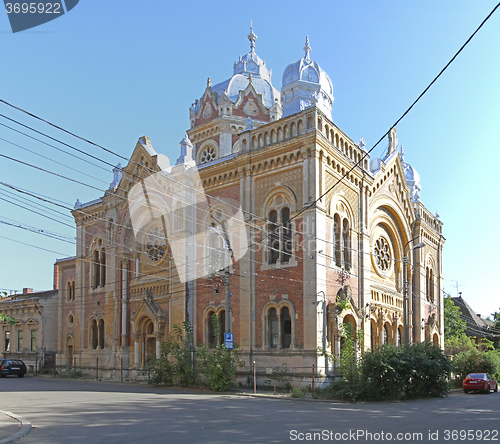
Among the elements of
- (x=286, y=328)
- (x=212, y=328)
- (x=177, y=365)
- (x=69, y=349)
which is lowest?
(x=69, y=349)

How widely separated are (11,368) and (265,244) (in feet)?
64.9

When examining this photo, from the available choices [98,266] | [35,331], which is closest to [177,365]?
[98,266]

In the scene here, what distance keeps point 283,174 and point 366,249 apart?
6.17 meters

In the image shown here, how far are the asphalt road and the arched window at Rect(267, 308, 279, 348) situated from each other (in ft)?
18.6

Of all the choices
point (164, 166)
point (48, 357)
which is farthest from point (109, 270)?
point (48, 357)

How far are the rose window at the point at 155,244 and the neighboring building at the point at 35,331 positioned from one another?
1196 cm

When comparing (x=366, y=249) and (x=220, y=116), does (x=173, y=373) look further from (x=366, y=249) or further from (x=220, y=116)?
(x=220, y=116)

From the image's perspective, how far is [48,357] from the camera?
39719 millimetres

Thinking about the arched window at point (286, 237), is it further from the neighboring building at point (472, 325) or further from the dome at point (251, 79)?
the neighboring building at point (472, 325)

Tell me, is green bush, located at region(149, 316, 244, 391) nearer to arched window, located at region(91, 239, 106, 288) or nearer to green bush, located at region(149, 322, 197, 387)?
green bush, located at region(149, 322, 197, 387)

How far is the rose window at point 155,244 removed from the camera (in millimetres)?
31266

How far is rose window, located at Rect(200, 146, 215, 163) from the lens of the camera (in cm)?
3659

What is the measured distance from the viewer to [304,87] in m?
29.6

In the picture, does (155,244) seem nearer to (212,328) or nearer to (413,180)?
(212,328)
